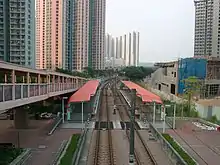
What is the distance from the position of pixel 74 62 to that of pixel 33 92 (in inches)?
2939

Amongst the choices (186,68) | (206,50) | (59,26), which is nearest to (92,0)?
Result: (59,26)

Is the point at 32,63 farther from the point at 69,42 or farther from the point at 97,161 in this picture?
the point at 97,161

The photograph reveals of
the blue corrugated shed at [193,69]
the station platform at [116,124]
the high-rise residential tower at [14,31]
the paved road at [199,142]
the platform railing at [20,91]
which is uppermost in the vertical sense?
the high-rise residential tower at [14,31]

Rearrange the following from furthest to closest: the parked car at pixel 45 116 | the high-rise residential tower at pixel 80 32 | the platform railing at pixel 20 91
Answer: the high-rise residential tower at pixel 80 32, the parked car at pixel 45 116, the platform railing at pixel 20 91

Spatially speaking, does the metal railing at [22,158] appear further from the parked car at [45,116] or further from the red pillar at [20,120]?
the parked car at [45,116]

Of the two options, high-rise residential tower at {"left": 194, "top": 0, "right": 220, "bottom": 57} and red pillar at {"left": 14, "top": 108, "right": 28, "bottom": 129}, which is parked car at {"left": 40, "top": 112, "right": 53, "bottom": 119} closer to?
red pillar at {"left": 14, "top": 108, "right": 28, "bottom": 129}

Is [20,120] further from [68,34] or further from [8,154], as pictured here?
[68,34]

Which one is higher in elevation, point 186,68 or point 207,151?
point 186,68

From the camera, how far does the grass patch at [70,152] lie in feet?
44.7

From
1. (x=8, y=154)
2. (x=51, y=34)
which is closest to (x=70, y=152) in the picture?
(x=8, y=154)

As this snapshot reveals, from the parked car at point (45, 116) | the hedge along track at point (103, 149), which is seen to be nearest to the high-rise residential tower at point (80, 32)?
the parked car at point (45, 116)

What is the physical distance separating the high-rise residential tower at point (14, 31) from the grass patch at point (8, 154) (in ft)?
143

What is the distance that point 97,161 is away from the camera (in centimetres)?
1470

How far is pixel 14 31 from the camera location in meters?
57.6
